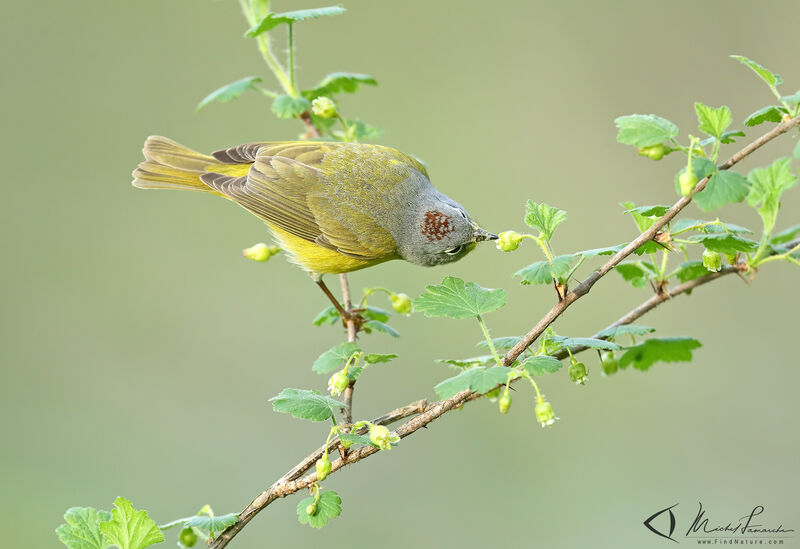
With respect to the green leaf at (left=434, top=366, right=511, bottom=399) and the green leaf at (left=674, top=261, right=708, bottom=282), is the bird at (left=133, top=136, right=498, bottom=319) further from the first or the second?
the green leaf at (left=434, top=366, right=511, bottom=399)

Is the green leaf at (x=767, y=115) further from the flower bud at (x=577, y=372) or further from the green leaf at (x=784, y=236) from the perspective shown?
the flower bud at (x=577, y=372)

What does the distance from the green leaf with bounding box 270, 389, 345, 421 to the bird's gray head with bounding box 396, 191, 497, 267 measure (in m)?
1.16

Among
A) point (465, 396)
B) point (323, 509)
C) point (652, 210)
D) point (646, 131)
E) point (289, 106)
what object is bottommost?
point (323, 509)

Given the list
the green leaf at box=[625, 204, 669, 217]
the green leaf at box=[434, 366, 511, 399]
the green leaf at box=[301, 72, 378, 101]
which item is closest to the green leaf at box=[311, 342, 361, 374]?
the green leaf at box=[434, 366, 511, 399]

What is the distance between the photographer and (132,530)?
158 centimetres

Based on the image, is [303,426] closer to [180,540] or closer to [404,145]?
[404,145]

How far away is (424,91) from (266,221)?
3812 mm

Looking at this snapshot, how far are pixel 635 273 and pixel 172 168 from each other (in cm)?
224

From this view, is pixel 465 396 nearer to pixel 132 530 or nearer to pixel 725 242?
pixel 725 242

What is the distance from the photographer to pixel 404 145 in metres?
6.43

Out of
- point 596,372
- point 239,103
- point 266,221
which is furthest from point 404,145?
point 266,221

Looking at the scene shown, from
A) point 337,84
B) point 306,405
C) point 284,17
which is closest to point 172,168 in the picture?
point 337,84

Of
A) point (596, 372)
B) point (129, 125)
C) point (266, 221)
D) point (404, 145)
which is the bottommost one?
point (596, 372)

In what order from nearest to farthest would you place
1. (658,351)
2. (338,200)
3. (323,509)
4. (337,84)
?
(323,509)
(658,351)
(337,84)
(338,200)
